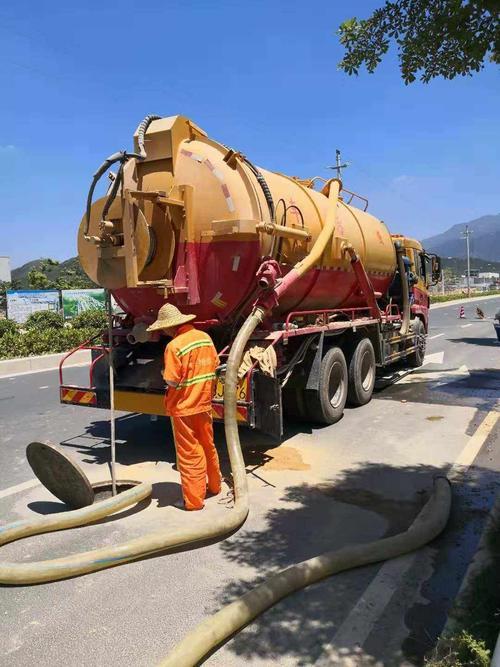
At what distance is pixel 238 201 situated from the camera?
5.16 meters

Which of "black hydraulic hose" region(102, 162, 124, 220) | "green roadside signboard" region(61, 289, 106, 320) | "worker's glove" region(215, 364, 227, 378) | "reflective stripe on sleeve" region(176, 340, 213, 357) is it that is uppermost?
"black hydraulic hose" region(102, 162, 124, 220)

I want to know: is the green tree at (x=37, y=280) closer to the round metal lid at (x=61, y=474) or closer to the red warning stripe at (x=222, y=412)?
the red warning stripe at (x=222, y=412)

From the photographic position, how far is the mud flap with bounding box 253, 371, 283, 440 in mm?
5074

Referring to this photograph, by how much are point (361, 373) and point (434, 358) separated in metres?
5.69

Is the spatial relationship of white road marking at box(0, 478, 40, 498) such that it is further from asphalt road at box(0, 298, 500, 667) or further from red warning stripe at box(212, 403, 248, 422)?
red warning stripe at box(212, 403, 248, 422)

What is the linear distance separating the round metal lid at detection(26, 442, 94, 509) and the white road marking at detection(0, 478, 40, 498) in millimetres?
673

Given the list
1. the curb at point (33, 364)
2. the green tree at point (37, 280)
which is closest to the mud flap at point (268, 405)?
the curb at point (33, 364)

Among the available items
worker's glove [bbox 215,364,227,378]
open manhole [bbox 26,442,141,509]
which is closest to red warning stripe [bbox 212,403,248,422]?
worker's glove [bbox 215,364,227,378]

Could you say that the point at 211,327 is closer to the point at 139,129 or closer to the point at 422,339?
the point at 139,129

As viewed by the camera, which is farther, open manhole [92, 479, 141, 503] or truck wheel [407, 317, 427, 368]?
truck wheel [407, 317, 427, 368]

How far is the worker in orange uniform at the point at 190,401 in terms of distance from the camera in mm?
4316

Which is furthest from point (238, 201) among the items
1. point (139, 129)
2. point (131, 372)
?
point (131, 372)

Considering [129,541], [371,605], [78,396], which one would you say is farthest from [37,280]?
[371,605]

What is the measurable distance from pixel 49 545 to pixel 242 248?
303cm
